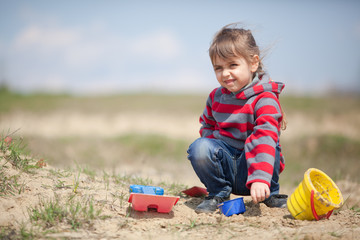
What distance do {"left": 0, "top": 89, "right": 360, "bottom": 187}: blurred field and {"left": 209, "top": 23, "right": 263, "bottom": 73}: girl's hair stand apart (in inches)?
80.4

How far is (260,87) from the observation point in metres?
2.75

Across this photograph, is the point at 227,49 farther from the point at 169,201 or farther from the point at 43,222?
the point at 43,222

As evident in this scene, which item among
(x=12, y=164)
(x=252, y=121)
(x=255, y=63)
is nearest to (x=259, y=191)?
(x=252, y=121)

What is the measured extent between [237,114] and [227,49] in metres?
0.54

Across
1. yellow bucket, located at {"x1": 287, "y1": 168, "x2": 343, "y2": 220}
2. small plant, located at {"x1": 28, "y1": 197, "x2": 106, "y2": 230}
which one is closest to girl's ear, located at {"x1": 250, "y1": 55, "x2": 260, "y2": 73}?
yellow bucket, located at {"x1": 287, "y1": 168, "x2": 343, "y2": 220}

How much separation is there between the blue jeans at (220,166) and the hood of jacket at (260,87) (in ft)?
1.48

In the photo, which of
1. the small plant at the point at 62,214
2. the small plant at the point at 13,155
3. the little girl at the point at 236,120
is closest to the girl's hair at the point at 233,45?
the little girl at the point at 236,120

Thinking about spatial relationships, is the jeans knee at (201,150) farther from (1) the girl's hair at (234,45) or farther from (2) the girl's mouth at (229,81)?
(1) the girl's hair at (234,45)

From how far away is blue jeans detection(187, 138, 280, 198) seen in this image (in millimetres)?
2699

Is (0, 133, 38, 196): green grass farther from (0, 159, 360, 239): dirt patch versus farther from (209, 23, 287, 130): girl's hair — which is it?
(209, 23, 287, 130): girl's hair

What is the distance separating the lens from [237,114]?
2.78m

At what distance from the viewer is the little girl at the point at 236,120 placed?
105 inches

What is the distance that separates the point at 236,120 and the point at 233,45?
24.4 inches

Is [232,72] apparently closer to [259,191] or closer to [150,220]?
[259,191]
